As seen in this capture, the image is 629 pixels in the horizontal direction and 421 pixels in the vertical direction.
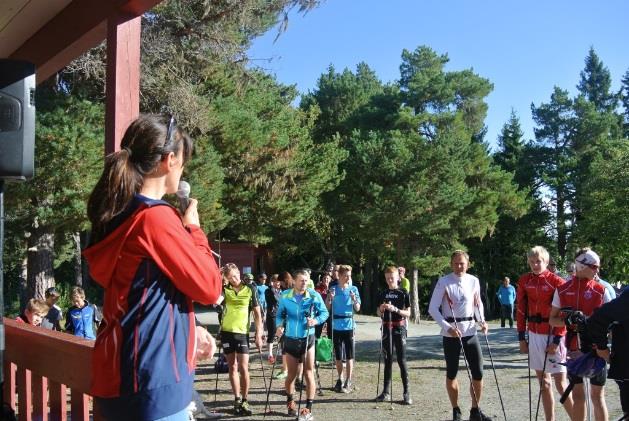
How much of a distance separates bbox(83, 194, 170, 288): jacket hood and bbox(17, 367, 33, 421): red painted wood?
1.66 meters

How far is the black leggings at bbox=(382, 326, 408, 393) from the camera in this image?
899cm

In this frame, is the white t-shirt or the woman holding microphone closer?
the woman holding microphone

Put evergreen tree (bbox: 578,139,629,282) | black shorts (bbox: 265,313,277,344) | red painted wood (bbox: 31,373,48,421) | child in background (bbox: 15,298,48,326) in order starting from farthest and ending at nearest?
black shorts (bbox: 265,313,277,344) < evergreen tree (bbox: 578,139,629,282) < child in background (bbox: 15,298,48,326) < red painted wood (bbox: 31,373,48,421)

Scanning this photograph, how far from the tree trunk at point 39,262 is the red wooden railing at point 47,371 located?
1270 cm

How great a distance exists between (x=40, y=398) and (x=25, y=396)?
22 cm

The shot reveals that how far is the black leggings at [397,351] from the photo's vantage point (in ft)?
29.5

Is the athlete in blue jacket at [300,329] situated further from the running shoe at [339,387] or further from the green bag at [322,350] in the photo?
the green bag at [322,350]

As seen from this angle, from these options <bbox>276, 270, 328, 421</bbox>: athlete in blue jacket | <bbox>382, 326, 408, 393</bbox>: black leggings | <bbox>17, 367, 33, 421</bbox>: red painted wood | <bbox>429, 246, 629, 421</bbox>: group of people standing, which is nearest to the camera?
<bbox>17, 367, 33, 421</bbox>: red painted wood

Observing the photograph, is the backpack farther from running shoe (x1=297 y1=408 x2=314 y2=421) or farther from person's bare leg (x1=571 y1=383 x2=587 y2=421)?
person's bare leg (x1=571 y1=383 x2=587 y2=421)

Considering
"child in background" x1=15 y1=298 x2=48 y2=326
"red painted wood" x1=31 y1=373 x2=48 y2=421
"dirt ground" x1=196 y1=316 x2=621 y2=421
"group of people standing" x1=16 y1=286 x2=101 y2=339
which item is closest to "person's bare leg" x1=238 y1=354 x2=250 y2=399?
"dirt ground" x1=196 y1=316 x2=621 y2=421

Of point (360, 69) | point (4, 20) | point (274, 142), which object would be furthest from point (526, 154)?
point (4, 20)

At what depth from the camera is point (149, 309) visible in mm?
1849

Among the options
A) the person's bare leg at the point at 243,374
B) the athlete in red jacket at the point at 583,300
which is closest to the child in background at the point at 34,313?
the person's bare leg at the point at 243,374

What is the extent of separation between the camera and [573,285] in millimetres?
6000
